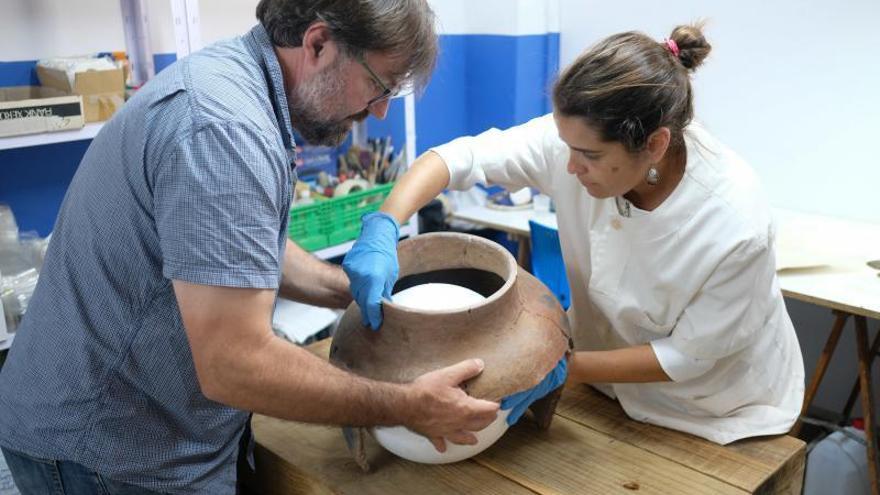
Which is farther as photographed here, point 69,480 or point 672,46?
point 672,46

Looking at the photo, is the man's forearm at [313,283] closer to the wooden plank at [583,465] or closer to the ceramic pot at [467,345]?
the ceramic pot at [467,345]

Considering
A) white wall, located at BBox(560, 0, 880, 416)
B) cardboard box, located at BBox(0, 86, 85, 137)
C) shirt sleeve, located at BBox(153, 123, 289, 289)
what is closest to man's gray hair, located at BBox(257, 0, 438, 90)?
shirt sleeve, located at BBox(153, 123, 289, 289)

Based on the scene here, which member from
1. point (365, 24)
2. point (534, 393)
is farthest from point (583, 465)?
point (365, 24)

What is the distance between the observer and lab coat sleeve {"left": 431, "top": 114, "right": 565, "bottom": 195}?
5.28 feet

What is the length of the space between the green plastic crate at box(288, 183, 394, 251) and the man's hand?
1.55 m

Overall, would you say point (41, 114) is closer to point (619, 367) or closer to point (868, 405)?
point (619, 367)

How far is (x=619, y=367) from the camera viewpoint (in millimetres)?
1400

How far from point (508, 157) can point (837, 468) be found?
158cm

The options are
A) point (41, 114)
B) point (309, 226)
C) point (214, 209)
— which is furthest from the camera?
point (309, 226)

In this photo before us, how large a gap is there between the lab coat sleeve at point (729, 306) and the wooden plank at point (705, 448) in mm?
161

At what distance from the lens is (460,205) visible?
348cm

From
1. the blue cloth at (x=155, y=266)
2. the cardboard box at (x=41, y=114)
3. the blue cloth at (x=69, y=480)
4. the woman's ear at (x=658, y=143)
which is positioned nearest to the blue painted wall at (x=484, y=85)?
the cardboard box at (x=41, y=114)

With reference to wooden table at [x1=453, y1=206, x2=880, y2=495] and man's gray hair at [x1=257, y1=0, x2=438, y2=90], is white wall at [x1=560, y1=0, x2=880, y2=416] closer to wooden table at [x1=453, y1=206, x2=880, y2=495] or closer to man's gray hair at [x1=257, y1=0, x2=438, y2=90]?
wooden table at [x1=453, y1=206, x2=880, y2=495]

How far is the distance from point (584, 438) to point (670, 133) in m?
0.57
